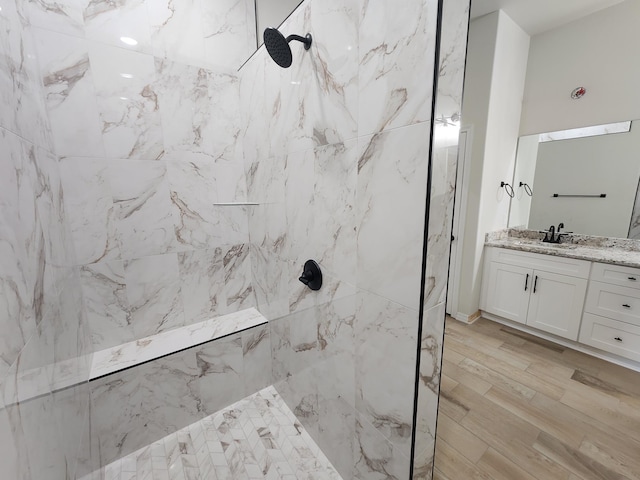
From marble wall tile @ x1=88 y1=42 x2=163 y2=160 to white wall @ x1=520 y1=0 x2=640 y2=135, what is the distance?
3.44 metres

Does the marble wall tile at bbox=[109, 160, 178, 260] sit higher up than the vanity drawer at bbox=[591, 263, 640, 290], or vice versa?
the marble wall tile at bbox=[109, 160, 178, 260]

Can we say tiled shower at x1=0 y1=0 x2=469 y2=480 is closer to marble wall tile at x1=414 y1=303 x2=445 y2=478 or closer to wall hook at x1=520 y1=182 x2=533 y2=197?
marble wall tile at x1=414 y1=303 x2=445 y2=478

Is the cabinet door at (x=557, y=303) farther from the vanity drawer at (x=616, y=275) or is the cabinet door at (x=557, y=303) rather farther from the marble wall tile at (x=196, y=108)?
the marble wall tile at (x=196, y=108)

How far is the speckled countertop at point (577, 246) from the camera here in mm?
2077

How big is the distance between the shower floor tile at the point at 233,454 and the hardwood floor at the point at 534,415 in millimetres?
726

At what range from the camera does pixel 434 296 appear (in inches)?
32.4

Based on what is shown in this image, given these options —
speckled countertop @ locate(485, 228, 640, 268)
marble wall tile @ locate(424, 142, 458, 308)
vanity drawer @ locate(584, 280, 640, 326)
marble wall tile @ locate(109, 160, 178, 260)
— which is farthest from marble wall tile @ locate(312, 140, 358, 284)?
vanity drawer @ locate(584, 280, 640, 326)

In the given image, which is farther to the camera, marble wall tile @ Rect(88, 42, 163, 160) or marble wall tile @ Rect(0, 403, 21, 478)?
marble wall tile @ Rect(88, 42, 163, 160)

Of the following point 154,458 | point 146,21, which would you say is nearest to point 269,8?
point 146,21

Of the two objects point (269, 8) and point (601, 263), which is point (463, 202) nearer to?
point (601, 263)

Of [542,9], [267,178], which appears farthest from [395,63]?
[542,9]

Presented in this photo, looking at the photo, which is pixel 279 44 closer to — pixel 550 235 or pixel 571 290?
pixel 571 290

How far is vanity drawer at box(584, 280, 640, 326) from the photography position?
6.42 feet

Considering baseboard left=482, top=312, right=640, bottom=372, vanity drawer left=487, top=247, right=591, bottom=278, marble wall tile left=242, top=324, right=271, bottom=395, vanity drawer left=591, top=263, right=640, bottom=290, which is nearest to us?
marble wall tile left=242, top=324, right=271, bottom=395
